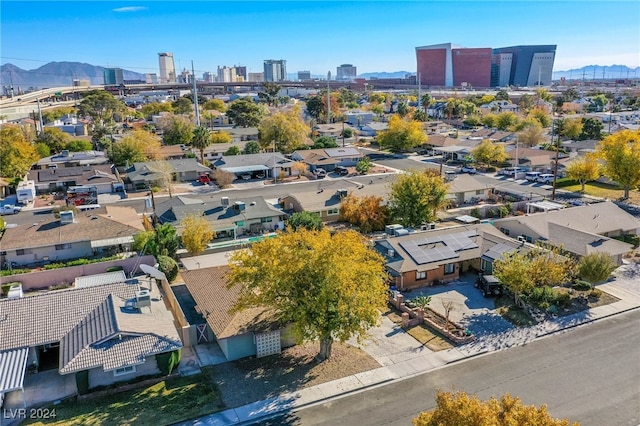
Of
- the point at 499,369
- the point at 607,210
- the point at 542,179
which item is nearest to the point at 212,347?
the point at 499,369

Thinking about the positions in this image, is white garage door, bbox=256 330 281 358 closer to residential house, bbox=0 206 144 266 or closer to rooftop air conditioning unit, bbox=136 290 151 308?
rooftop air conditioning unit, bbox=136 290 151 308

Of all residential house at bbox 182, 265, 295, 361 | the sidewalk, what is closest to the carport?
the sidewalk

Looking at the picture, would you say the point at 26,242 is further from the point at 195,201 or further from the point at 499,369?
the point at 499,369

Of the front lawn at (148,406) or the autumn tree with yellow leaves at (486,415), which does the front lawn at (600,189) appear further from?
the front lawn at (148,406)

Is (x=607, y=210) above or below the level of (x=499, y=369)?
above

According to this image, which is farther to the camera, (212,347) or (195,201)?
(195,201)

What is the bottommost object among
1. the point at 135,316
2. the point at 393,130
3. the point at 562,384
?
the point at 562,384

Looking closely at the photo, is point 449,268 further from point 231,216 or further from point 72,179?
point 72,179
